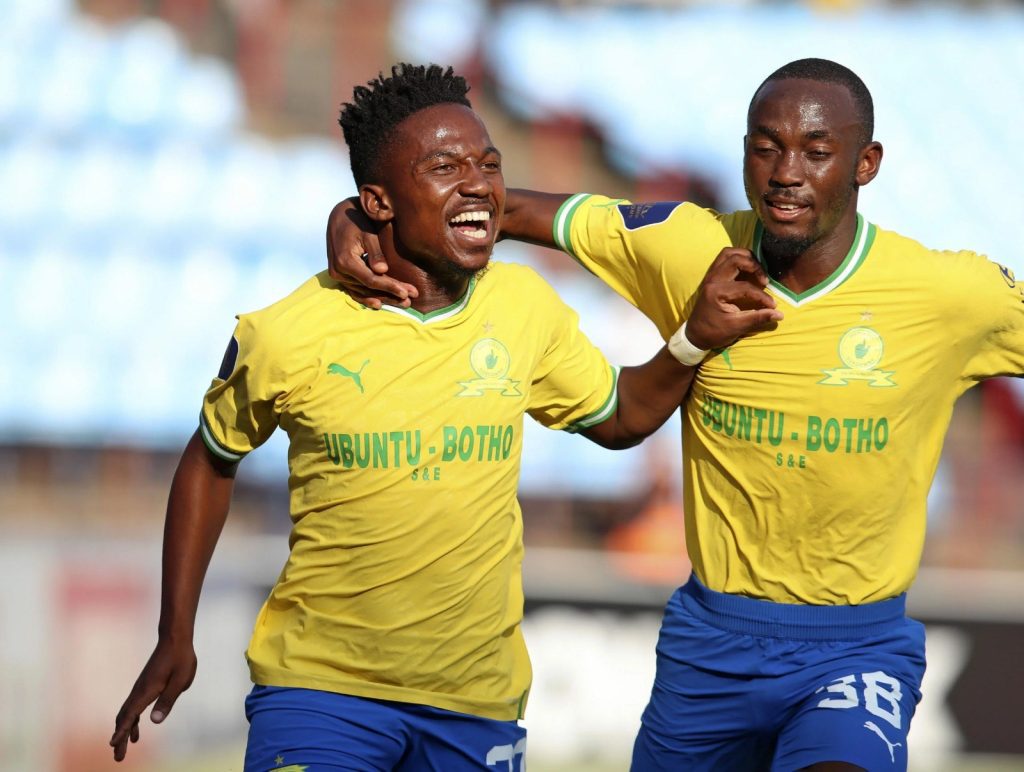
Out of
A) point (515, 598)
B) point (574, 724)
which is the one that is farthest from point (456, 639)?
point (574, 724)

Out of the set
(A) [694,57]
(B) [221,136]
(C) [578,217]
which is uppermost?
(A) [694,57]

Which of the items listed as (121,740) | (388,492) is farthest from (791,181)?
(121,740)

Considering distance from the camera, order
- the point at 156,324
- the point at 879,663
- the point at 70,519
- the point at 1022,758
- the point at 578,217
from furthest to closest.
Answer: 1. the point at 156,324
2. the point at 70,519
3. the point at 1022,758
4. the point at 578,217
5. the point at 879,663

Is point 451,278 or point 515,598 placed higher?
point 451,278

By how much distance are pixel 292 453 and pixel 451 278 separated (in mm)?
602

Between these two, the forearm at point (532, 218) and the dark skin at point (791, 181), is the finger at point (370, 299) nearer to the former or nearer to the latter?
the dark skin at point (791, 181)

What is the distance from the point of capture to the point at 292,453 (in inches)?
146

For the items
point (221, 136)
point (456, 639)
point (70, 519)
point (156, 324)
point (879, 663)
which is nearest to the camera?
point (456, 639)

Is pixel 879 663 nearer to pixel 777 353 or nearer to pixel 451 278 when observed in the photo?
pixel 777 353

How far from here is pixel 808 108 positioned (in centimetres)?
364

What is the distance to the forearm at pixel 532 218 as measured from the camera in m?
4.22

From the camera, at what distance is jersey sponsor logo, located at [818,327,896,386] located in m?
3.80

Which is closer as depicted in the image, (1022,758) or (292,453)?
(292,453)

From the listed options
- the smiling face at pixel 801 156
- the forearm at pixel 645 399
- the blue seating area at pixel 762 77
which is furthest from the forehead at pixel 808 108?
the blue seating area at pixel 762 77
